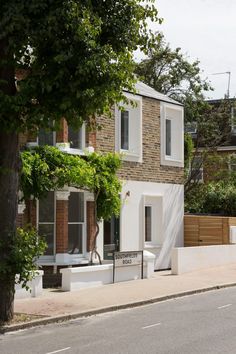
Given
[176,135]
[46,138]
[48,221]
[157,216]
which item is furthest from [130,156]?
[48,221]

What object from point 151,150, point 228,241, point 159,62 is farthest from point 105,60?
point 159,62

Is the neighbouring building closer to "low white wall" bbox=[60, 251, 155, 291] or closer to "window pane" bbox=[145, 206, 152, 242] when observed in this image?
"window pane" bbox=[145, 206, 152, 242]

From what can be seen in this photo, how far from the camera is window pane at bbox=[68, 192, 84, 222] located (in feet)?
62.9

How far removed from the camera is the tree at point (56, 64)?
34.3ft

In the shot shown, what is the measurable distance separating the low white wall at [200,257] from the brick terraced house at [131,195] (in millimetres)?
1370

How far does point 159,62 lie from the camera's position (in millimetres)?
33062

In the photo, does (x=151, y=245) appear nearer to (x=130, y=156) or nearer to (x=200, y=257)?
(x=200, y=257)

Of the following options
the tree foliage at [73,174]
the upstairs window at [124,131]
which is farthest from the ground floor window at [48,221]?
the upstairs window at [124,131]

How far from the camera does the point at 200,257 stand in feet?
73.9

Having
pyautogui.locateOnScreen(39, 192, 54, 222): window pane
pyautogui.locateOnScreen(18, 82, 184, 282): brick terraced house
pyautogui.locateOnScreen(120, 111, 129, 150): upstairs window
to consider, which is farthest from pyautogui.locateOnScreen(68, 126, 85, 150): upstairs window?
pyautogui.locateOnScreen(120, 111, 129, 150): upstairs window

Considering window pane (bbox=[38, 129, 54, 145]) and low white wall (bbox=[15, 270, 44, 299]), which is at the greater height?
window pane (bbox=[38, 129, 54, 145])

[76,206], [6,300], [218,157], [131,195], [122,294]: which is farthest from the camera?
[218,157]

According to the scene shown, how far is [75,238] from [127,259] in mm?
1714

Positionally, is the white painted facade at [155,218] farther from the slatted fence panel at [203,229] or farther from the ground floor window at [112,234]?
the slatted fence panel at [203,229]
